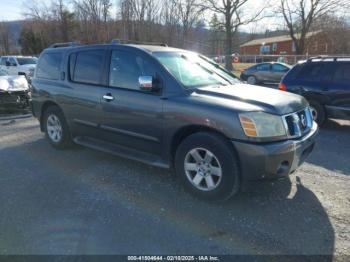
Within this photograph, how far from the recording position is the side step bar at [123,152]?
4.25m

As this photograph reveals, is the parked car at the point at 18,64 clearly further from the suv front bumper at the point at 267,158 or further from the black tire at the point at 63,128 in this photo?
the suv front bumper at the point at 267,158

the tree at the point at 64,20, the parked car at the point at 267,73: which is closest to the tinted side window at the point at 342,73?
the parked car at the point at 267,73

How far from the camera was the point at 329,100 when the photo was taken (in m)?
7.50

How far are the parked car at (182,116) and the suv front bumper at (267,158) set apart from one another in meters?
0.01

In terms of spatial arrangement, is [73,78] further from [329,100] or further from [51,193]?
[329,100]

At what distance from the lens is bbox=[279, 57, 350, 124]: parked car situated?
732cm

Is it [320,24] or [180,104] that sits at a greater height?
[320,24]

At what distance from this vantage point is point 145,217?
356 centimetres

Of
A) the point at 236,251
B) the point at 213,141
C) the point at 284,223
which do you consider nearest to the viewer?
the point at 236,251

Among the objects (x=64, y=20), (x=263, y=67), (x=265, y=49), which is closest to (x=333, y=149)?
(x=263, y=67)

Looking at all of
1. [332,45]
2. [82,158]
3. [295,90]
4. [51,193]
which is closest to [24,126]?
[82,158]

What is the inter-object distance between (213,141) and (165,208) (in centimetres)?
93

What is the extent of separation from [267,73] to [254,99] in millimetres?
17042

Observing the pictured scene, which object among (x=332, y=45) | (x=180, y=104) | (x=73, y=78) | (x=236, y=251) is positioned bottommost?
(x=236, y=251)
